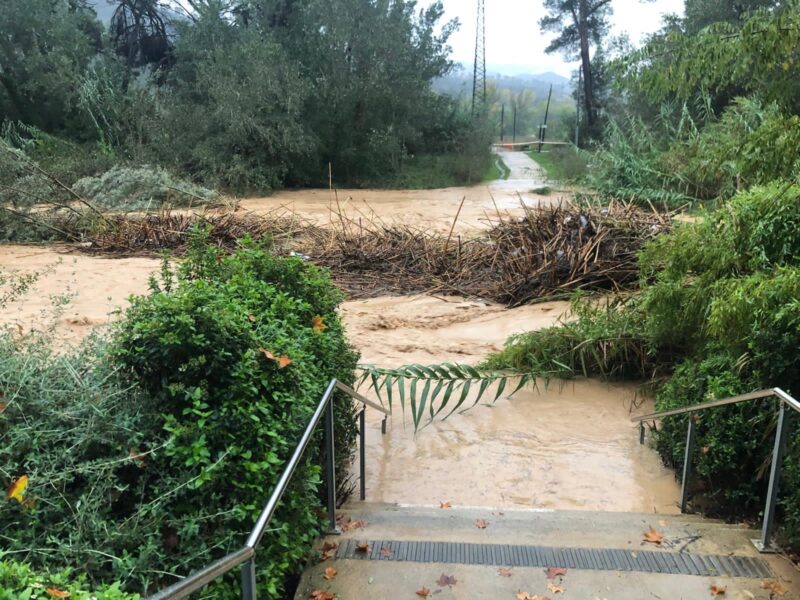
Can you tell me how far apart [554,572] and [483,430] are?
3.03 m

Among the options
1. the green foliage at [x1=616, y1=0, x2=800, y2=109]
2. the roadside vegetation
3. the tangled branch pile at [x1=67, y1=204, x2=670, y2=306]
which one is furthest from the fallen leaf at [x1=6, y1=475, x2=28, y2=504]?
the roadside vegetation

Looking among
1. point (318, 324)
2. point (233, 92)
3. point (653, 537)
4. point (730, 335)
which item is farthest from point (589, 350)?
point (233, 92)

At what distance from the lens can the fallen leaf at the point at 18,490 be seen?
220 centimetres

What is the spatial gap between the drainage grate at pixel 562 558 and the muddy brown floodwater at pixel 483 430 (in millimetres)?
1504

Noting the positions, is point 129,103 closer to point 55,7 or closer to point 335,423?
point 55,7

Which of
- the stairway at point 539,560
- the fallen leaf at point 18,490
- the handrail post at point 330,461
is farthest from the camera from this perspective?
the handrail post at point 330,461

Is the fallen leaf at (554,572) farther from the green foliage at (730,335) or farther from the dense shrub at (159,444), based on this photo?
the green foliage at (730,335)

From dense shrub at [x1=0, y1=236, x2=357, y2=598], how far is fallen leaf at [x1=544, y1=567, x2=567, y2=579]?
1027 millimetres

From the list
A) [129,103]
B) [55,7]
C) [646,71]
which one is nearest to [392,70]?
[129,103]

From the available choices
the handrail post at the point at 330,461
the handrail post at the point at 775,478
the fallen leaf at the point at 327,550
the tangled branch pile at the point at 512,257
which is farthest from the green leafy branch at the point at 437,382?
the tangled branch pile at the point at 512,257

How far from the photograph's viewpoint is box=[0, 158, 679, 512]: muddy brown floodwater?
15.9 feet

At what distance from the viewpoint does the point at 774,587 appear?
→ 9.29 ft

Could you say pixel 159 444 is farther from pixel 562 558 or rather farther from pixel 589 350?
pixel 589 350

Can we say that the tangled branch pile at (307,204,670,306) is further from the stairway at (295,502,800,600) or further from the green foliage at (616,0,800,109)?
the stairway at (295,502,800,600)
